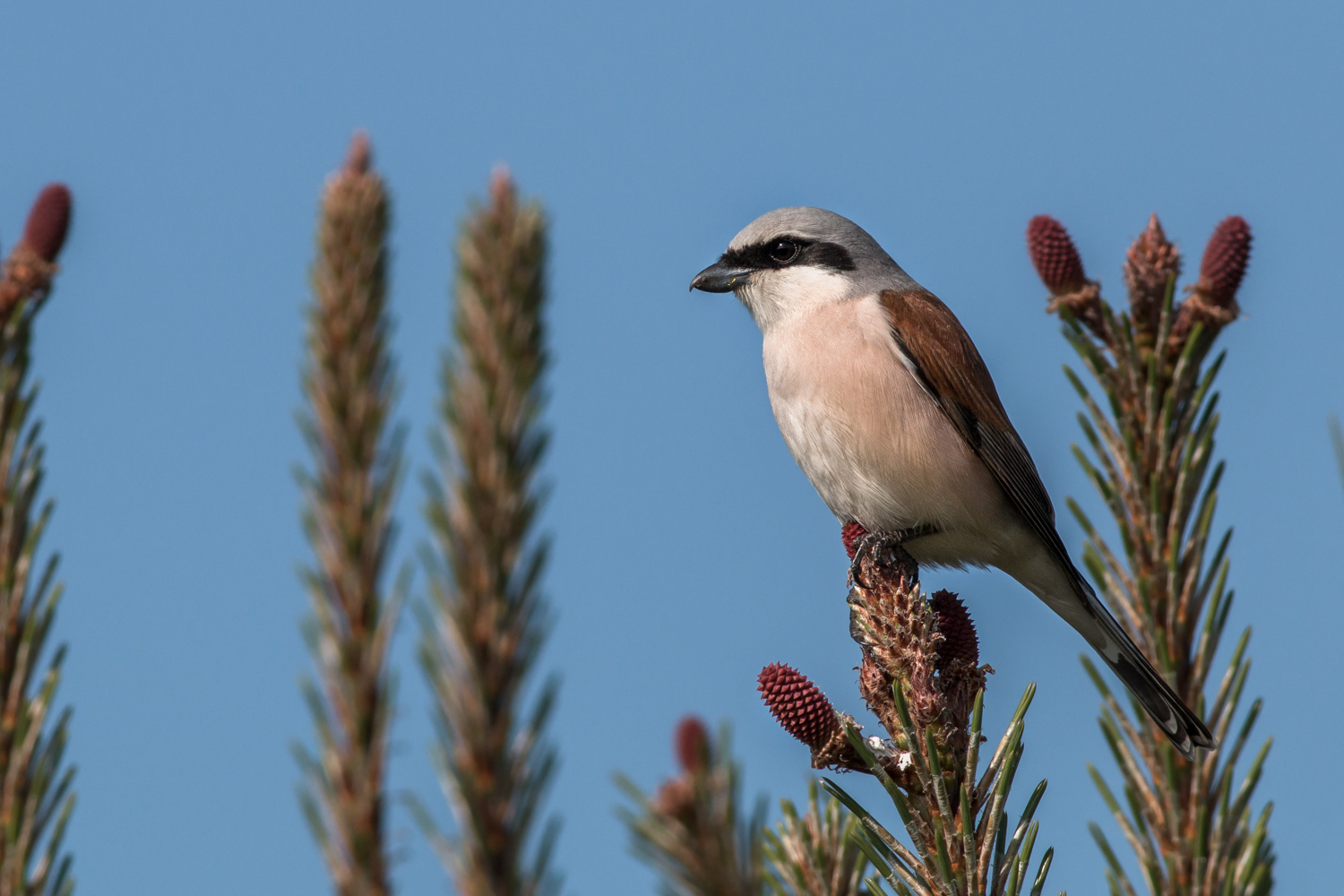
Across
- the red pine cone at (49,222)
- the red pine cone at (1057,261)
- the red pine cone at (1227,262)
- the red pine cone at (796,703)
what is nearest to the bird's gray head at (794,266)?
the red pine cone at (1057,261)

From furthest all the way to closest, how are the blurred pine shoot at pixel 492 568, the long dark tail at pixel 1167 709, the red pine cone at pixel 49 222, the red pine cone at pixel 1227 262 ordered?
the red pine cone at pixel 1227 262, the long dark tail at pixel 1167 709, the red pine cone at pixel 49 222, the blurred pine shoot at pixel 492 568

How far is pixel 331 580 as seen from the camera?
1.07m

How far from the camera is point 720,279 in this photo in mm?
5059

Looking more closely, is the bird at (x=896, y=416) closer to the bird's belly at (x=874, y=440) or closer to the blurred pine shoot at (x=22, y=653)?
the bird's belly at (x=874, y=440)

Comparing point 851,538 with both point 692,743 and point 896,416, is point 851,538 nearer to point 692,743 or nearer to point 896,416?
point 896,416

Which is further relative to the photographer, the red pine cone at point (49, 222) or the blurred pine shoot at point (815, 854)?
the blurred pine shoot at point (815, 854)

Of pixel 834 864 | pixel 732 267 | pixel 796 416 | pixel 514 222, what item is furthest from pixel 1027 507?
pixel 514 222

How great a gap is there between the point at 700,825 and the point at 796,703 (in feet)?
2.87

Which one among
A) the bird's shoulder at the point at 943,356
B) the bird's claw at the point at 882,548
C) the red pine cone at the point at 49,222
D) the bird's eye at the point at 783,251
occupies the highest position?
the bird's eye at the point at 783,251

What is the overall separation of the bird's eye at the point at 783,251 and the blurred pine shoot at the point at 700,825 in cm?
390

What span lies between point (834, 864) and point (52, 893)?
49.6 inches

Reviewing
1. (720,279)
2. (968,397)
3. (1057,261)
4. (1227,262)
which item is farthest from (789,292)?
(1227,262)

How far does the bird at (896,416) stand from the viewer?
4.23 m

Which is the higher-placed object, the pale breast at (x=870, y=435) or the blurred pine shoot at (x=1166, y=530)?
the pale breast at (x=870, y=435)
